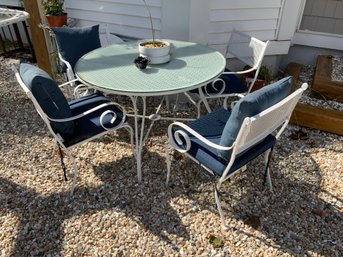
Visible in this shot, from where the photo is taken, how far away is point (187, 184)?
2.51 meters

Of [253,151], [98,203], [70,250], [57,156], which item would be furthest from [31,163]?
[253,151]

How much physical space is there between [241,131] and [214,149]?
415 mm

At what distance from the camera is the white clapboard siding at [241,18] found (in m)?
3.55

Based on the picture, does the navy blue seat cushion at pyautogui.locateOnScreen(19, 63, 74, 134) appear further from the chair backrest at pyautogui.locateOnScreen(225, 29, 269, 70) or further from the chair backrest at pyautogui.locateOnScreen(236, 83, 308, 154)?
the chair backrest at pyautogui.locateOnScreen(225, 29, 269, 70)

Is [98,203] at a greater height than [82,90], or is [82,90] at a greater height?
[82,90]

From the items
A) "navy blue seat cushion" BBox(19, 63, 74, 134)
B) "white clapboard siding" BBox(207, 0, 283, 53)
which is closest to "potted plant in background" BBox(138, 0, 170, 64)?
"navy blue seat cushion" BBox(19, 63, 74, 134)

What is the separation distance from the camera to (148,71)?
2418 millimetres

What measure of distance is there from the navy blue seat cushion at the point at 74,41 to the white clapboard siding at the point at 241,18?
4.62 ft

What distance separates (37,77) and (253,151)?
1522mm

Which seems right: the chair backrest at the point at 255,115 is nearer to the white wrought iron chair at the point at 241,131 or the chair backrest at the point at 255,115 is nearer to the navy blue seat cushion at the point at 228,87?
the white wrought iron chair at the point at 241,131

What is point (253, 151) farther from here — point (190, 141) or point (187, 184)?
point (187, 184)

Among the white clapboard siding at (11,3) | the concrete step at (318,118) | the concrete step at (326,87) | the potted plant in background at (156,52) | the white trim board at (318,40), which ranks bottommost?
the concrete step at (318,118)

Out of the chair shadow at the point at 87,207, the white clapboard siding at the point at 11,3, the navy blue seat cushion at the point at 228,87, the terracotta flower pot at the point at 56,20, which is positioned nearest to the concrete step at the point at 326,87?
the navy blue seat cushion at the point at 228,87

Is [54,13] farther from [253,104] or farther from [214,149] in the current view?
[253,104]
